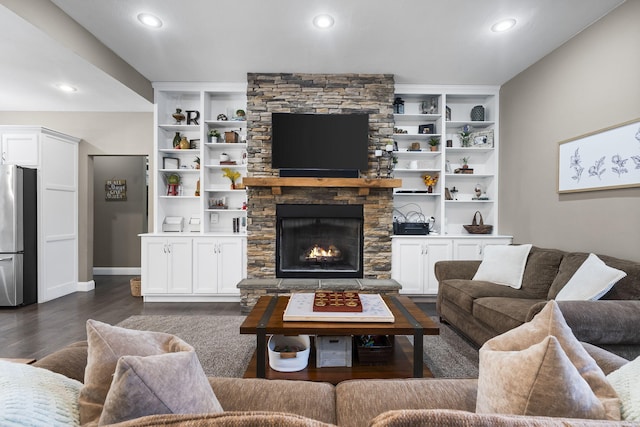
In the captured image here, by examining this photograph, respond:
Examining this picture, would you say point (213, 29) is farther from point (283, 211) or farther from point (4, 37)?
point (283, 211)

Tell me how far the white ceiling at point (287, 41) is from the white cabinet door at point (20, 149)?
525 millimetres

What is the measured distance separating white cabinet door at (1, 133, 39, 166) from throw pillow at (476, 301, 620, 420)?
5.34m

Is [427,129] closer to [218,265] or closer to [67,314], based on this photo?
[218,265]

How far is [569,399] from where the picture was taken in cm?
72

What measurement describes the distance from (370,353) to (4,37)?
378 cm

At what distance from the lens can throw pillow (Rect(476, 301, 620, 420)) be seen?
2.37 feet

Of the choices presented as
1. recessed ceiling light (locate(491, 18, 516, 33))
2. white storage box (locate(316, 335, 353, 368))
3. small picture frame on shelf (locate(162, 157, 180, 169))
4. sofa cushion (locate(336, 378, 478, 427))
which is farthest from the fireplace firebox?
sofa cushion (locate(336, 378, 478, 427))

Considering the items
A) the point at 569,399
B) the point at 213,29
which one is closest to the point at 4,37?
the point at 213,29

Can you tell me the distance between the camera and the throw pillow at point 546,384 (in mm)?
723

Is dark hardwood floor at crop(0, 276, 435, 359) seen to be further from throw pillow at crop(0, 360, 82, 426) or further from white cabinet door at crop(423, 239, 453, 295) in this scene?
throw pillow at crop(0, 360, 82, 426)

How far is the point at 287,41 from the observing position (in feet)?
10.9

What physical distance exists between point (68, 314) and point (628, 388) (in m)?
4.60

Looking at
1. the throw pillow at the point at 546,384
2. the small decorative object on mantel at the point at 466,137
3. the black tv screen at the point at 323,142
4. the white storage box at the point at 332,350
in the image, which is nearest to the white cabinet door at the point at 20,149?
the black tv screen at the point at 323,142

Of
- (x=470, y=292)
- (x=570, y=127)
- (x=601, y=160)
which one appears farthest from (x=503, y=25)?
(x=470, y=292)
